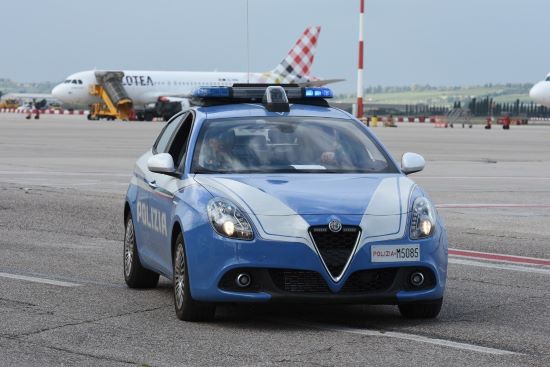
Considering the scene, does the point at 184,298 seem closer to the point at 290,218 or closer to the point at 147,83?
the point at 290,218

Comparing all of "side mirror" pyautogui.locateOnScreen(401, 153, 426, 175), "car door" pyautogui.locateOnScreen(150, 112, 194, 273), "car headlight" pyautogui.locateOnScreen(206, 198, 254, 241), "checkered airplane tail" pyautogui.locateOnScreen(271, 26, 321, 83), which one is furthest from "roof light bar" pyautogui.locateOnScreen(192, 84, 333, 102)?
"checkered airplane tail" pyautogui.locateOnScreen(271, 26, 321, 83)

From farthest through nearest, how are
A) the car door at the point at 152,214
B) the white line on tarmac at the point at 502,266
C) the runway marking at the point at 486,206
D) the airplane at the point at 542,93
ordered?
1. the airplane at the point at 542,93
2. the runway marking at the point at 486,206
3. the white line on tarmac at the point at 502,266
4. the car door at the point at 152,214

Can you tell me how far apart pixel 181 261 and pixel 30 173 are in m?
18.0

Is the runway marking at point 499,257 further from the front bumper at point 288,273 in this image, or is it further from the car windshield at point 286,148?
the front bumper at point 288,273

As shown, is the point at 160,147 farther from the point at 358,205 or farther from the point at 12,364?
the point at 12,364

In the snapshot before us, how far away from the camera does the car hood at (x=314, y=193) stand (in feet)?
27.6

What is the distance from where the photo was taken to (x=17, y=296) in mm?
9984

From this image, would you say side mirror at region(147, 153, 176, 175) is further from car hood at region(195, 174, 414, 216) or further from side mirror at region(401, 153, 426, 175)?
side mirror at region(401, 153, 426, 175)

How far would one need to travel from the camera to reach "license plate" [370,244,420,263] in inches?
328

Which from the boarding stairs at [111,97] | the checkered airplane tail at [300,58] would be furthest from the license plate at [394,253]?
the boarding stairs at [111,97]

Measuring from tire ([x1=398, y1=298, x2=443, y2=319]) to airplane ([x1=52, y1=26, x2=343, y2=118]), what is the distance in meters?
Answer: 76.3

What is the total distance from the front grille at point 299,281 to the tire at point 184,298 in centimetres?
52

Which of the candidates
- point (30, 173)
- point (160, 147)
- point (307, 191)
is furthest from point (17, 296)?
point (30, 173)

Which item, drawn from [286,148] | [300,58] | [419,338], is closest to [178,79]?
[300,58]
